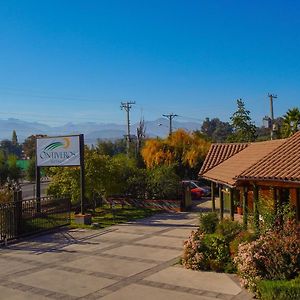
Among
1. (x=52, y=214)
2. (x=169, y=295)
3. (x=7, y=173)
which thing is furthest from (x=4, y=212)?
(x=7, y=173)

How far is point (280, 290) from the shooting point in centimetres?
883

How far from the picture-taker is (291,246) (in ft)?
33.8

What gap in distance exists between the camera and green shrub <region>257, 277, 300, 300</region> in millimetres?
8695

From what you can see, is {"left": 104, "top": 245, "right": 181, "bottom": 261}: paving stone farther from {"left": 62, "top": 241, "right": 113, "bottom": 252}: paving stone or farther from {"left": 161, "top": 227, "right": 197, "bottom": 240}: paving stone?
{"left": 161, "top": 227, "right": 197, "bottom": 240}: paving stone

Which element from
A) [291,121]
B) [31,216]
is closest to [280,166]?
[31,216]

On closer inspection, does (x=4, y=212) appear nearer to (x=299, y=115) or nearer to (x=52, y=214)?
(x=52, y=214)

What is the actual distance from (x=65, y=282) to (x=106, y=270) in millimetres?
1518

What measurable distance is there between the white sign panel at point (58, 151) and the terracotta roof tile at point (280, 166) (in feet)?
34.0

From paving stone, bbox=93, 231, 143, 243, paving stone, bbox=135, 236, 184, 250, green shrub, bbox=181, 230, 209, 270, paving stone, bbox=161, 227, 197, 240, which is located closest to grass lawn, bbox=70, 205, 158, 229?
paving stone, bbox=93, 231, 143, 243

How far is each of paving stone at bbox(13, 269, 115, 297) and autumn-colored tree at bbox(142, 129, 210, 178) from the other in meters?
27.6

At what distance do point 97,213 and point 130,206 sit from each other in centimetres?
328

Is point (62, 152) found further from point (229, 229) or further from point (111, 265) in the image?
point (229, 229)

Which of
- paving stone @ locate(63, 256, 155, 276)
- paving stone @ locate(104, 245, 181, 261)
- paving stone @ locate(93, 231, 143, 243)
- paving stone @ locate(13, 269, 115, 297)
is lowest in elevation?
paving stone @ locate(13, 269, 115, 297)

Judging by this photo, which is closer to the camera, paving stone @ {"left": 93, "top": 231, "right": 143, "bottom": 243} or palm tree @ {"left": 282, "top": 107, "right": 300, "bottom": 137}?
paving stone @ {"left": 93, "top": 231, "right": 143, "bottom": 243}
